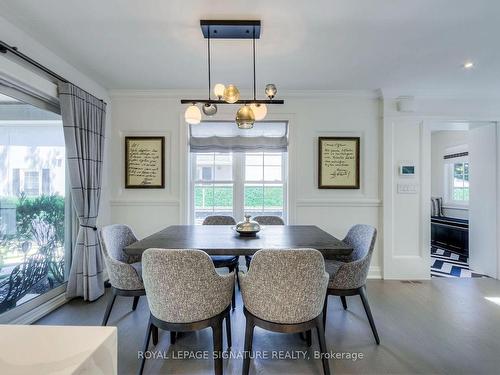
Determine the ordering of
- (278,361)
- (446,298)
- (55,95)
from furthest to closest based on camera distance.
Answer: (446,298)
(55,95)
(278,361)

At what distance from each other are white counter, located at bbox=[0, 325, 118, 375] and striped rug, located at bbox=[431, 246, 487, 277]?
4178 mm

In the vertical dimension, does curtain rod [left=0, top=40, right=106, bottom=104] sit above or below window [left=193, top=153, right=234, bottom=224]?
above

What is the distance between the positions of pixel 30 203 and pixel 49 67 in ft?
4.21

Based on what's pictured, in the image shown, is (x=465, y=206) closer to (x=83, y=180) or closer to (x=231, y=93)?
(x=231, y=93)

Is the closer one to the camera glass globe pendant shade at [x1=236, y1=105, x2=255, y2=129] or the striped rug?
glass globe pendant shade at [x1=236, y1=105, x2=255, y2=129]

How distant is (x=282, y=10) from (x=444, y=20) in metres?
1.24

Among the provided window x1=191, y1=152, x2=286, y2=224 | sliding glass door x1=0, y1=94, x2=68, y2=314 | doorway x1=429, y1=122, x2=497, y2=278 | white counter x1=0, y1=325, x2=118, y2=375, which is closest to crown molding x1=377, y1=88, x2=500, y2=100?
doorway x1=429, y1=122, x2=497, y2=278

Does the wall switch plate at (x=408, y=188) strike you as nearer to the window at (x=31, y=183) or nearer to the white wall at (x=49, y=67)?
the white wall at (x=49, y=67)

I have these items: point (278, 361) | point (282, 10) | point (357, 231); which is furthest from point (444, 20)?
point (278, 361)

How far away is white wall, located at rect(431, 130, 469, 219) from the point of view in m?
5.12

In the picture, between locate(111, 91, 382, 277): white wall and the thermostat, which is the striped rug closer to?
locate(111, 91, 382, 277): white wall

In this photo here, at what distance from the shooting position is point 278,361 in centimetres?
177

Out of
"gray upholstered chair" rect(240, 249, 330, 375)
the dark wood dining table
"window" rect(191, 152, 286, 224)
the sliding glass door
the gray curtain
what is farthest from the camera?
"window" rect(191, 152, 286, 224)

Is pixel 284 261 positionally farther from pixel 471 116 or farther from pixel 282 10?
pixel 471 116
